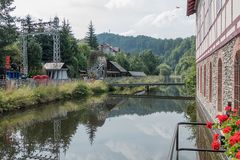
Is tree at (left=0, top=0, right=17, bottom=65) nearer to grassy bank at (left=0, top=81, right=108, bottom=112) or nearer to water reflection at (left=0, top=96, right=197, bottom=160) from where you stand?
grassy bank at (left=0, top=81, right=108, bottom=112)

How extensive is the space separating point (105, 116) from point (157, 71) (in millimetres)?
82463

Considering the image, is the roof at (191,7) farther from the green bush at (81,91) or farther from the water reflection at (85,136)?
the green bush at (81,91)

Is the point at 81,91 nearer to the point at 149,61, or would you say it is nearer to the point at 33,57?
Result: the point at 33,57

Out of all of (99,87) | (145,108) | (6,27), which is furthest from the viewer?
(99,87)

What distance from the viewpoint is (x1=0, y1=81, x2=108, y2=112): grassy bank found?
1978 cm

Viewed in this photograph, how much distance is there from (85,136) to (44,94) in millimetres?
13164

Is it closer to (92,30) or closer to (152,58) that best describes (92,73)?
(92,30)

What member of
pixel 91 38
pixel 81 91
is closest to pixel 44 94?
pixel 81 91

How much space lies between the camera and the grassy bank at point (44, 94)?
1978 centimetres

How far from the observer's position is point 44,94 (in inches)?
977

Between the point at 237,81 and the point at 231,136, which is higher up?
the point at 237,81

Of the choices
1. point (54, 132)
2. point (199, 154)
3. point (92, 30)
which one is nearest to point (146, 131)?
point (54, 132)

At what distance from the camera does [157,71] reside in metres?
100

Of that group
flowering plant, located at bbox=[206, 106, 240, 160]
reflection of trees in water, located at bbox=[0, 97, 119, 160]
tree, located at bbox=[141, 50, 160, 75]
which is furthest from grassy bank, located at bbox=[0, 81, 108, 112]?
tree, located at bbox=[141, 50, 160, 75]
